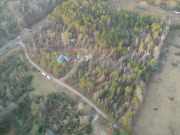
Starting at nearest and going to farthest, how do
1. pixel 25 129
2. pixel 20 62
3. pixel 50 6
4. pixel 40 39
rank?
pixel 25 129
pixel 20 62
pixel 40 39
pixel 50 6

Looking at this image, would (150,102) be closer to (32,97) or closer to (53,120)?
(53,120)

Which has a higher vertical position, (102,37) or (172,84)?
(102,37)

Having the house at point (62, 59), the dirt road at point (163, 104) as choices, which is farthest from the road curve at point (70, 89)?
the dirt road at point (163, 104)

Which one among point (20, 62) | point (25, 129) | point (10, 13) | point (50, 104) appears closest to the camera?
point (25, 129)

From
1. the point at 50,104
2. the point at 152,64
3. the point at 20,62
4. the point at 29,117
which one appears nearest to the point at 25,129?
the point at 29,117

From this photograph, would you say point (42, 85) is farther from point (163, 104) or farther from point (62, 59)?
point (163, 104)

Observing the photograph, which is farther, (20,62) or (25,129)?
(20,62)

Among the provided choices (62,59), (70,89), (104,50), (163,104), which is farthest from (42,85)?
(163,104)

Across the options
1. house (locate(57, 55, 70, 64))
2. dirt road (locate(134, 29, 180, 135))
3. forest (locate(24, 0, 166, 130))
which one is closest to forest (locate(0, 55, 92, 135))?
forest (locate(24, 0, 166, 130))
